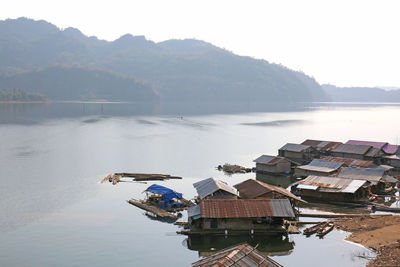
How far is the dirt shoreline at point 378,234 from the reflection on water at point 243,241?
4.90 m

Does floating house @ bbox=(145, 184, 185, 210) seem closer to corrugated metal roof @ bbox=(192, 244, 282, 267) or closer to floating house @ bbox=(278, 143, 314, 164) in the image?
corrugated metal roof @ bbox=(192, 244, 282, 267)

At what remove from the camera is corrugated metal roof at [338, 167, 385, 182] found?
41053mm

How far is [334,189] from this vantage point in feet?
124

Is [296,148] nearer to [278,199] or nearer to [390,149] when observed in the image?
[390,149]

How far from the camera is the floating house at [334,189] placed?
1476 inches

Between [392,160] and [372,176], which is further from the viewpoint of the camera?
[392,160]

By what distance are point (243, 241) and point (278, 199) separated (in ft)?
15.3

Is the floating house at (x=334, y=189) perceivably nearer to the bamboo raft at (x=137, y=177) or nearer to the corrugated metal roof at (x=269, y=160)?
the corrugated metal roof at (x=269, y=160)

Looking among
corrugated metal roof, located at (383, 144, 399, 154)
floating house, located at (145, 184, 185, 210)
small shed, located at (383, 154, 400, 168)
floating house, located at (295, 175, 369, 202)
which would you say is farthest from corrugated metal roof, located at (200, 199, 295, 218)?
corrugated metal roof, located at (383, 144, 399, 154)

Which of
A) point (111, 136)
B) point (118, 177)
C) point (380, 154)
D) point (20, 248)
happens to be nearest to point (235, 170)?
point (118, 177)

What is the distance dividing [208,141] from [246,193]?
Result: 53889mm

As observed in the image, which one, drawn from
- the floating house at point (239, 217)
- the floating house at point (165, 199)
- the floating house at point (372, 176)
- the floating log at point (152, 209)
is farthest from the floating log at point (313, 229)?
the floating house at point (372, 176)

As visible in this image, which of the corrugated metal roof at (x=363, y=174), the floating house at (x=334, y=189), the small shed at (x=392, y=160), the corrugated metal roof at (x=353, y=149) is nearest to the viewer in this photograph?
the floating house at (x=334, y=189)

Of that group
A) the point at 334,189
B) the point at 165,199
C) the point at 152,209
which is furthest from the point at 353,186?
the point at 152,209
